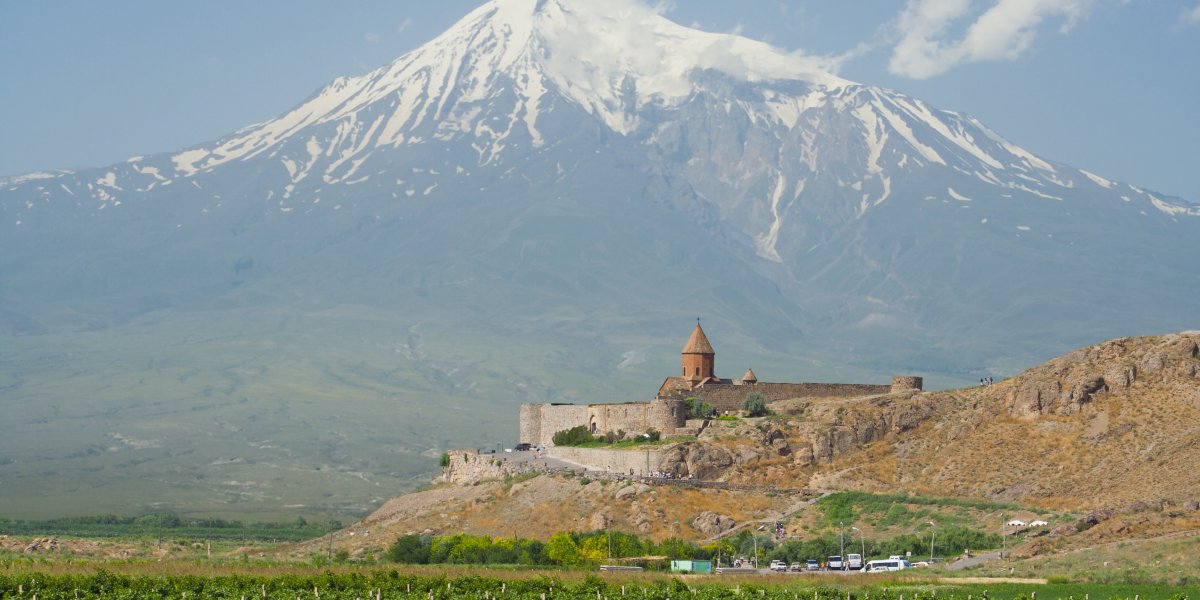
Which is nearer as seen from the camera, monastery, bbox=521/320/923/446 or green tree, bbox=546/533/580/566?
green tree, bbox=546/533/580/566

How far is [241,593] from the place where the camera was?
42.5 m

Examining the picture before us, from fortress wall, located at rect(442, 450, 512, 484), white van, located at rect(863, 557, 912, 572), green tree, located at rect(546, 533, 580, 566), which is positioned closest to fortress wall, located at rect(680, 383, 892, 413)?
fortress wall, located at rect(442, 450, 512, 484)

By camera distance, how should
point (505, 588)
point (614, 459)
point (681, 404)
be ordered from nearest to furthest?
point (505, 588) < point (614, 459) < point (681, 404)

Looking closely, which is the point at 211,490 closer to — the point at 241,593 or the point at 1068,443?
the point at 1068,443

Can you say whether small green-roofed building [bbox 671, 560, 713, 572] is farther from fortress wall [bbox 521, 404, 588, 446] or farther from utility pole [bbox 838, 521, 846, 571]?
fortress wall [bbox 521, 404, 588, 446]

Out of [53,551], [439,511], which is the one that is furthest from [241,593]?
[439,511]

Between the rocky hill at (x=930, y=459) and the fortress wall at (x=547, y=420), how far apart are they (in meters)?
8.49

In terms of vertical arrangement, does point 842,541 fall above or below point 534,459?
below

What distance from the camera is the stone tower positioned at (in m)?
82.6

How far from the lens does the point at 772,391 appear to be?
78.6 m

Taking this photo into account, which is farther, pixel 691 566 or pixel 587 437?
pixel 587 437

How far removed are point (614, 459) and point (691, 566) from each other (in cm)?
1847

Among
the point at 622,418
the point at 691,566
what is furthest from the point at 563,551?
the point at 622,418

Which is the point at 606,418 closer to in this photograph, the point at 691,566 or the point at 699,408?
the point at 699,408
